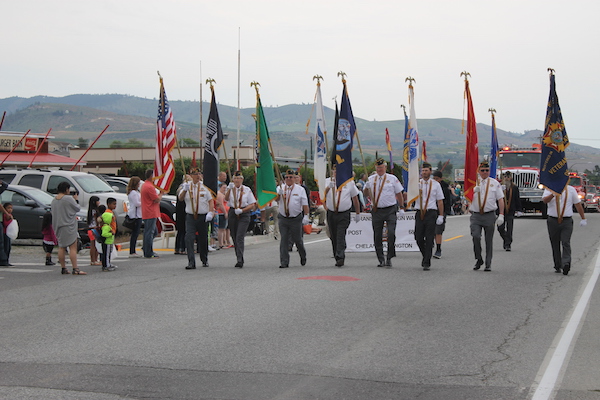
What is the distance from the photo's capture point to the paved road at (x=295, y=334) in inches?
257

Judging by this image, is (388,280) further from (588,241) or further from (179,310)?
(588,241)

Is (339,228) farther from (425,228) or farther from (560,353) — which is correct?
(560,353)

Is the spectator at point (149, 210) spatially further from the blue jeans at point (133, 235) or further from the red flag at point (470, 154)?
the red flag at point (470, 154)

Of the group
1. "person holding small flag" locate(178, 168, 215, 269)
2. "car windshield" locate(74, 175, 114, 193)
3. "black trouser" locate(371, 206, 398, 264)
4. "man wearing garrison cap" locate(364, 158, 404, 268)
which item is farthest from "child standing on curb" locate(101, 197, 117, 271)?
"car windshield" locate(74, 175, 114, 193)

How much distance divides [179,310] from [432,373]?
4.22m

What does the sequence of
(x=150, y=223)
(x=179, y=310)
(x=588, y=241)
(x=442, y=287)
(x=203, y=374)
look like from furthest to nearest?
(x=588, y=241)
(x=150, y=223)
(x=442, y=287)
(x=179, y=310)
(x=203, y=374)

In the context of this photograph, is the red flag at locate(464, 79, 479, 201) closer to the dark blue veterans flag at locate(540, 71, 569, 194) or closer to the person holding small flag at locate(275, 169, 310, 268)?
the dark blue veterans flag at locate(540, 71, 569, 194)

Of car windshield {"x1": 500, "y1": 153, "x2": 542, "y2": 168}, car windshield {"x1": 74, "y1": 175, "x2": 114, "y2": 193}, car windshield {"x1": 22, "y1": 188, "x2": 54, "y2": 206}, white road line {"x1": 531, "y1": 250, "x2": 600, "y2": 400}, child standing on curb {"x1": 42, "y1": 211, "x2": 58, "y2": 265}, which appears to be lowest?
white road line {"x1": 531, "y1": 250, "x2": 600, "y2": 400}

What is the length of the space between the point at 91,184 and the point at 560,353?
17674 millimetres

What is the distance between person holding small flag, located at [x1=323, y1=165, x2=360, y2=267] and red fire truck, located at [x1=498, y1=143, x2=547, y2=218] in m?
26.0

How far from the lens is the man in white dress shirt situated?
1439 centimetres

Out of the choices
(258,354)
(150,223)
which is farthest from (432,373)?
(150,223)

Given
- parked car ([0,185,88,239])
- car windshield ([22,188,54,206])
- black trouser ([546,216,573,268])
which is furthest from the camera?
car windshield ([22,188,54,206])

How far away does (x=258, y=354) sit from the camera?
762 cm
